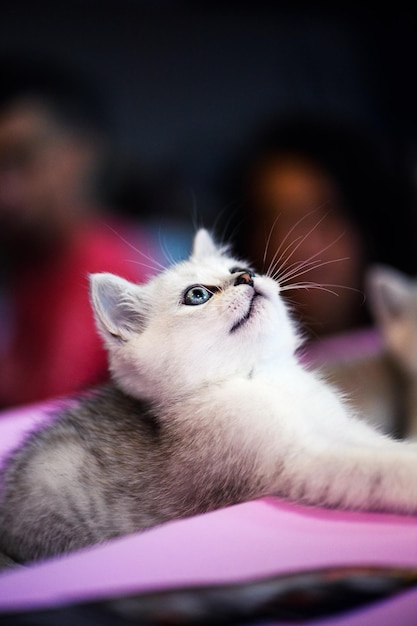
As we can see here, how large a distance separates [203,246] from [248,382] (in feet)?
0.43

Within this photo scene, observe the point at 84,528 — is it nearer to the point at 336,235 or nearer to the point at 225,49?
the point at 336,235

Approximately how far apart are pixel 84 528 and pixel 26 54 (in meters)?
0.58

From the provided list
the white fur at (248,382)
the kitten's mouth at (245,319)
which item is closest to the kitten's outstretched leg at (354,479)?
the white fur at (248,382)

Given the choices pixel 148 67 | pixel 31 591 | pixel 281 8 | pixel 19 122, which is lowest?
pixel 31 591

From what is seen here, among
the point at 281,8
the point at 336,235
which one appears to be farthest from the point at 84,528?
the point at 281,8

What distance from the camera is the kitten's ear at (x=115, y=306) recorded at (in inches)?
19.5

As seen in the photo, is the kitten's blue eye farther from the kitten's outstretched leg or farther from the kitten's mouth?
the kitten's outstretched leg

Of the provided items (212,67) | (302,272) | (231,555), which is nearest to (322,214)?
(302,272)

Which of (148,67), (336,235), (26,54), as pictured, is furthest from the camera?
(148,67)

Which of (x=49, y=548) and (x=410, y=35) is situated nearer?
(x=49, y=548)

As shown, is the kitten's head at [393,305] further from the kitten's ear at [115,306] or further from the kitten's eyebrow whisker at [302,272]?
the kitten's ear at [115,306]

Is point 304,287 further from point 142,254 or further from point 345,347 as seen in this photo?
point 345,347

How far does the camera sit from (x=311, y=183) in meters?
0.69

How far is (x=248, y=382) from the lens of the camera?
0.51 metres
